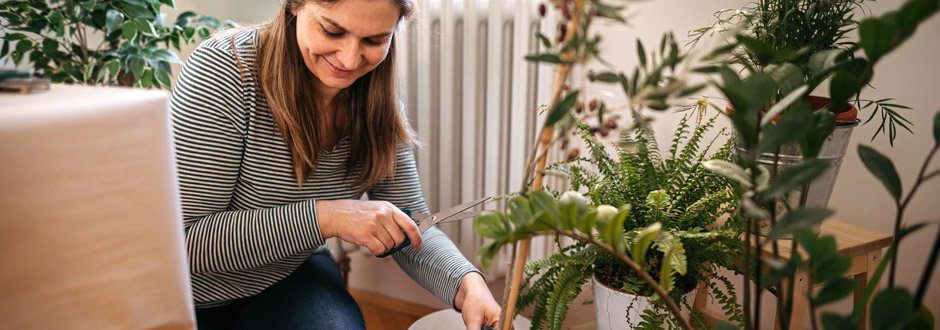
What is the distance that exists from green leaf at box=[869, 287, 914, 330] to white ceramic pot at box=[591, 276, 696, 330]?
462 millimetres

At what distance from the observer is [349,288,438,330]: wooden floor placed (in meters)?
1.94

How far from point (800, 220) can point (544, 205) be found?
0.52ft

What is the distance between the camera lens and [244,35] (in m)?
1.10

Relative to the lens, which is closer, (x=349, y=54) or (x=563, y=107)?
(x=563, y=107)

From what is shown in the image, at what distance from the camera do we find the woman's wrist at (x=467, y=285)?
1.01m

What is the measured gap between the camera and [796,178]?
374 mm

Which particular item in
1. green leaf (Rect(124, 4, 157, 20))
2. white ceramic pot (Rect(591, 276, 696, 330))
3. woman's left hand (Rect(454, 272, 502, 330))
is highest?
green leaf (Rect(124, 4, 157, 20))

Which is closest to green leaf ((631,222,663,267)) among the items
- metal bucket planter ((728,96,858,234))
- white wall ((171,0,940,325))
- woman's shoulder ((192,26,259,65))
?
metal bucket planter ((728,96,858,234))

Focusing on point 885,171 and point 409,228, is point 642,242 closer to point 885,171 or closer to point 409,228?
point 885,171

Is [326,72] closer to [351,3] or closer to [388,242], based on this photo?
[351,3]

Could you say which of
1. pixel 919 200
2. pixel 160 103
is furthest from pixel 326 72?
pixel 919 200

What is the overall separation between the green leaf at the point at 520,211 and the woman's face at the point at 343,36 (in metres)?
0.62

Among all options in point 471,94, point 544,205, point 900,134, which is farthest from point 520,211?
point 471,94

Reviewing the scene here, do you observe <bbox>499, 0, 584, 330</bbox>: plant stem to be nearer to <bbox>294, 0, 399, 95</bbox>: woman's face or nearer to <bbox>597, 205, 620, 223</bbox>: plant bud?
<bbox>597, 205, 620, 223</bbox>: plant bud
